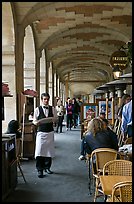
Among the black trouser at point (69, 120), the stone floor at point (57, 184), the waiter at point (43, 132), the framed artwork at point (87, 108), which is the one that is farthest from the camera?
the black trouser at point (69, 120)

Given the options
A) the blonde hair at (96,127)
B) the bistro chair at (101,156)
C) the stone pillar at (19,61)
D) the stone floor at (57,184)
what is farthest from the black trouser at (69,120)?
the bistro chair at (101,156)

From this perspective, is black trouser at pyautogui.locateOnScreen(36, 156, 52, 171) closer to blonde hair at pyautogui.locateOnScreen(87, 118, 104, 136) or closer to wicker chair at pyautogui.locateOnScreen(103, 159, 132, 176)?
blonde hair at pyautogui.locateOnScreen(87, 118, 104, 136)

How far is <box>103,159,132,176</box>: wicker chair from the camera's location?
3.62 metres

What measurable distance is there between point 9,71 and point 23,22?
1457 millimetres

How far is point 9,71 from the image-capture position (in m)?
8.26

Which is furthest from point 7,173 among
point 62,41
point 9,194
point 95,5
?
point 62,41

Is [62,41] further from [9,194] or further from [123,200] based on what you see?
[123,200]

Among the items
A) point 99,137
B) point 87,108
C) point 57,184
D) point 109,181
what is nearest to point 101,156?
point 99,137

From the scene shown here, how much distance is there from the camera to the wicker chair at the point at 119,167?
3615 mm

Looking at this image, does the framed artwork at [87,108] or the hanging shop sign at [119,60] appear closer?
the hanging shop sign at [119,60]

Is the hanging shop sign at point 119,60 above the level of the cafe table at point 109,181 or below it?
above

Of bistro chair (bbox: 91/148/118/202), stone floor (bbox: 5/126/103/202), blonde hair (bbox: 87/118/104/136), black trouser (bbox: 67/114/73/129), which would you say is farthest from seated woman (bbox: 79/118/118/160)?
black trouser (bbox: 67/114/73/129)

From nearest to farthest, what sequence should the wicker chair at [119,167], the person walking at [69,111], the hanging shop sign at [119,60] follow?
the wicker chair at [119,167]
the hanging shop sign at [119,60]
the person walking at [69,111]

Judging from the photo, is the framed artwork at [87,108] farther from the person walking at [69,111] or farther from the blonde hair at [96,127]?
the blonde hair at [96,127]
